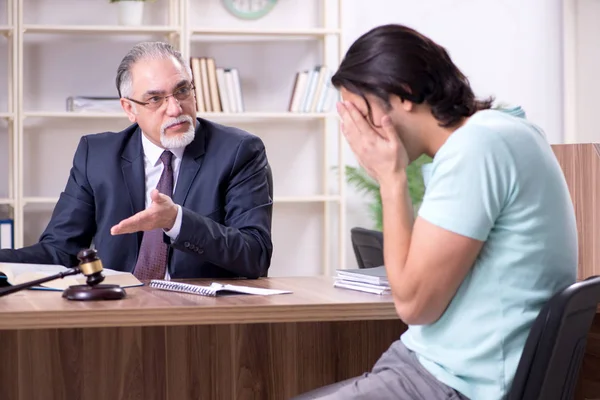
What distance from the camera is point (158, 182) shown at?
255 centimetres

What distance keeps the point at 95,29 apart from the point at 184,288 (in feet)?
9.97

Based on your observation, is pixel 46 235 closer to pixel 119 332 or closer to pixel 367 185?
pixel 119 332

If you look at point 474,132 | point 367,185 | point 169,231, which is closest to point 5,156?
point 367,185

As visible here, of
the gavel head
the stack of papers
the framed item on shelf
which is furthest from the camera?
the framed item on shelf

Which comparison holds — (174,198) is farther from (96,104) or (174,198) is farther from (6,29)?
(6,29)

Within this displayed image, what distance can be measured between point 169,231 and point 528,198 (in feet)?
3.50

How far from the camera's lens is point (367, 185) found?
4930mm

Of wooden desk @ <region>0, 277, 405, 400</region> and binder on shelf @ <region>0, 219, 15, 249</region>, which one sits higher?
binder on shelf @ <region>0, 219, 15, 249</region>

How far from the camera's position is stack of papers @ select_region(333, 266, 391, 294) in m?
1.92

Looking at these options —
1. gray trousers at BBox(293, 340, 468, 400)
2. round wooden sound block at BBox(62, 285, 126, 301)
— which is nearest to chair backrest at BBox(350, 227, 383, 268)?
round wooden sound block at BBox(62, 285, 126, 301)

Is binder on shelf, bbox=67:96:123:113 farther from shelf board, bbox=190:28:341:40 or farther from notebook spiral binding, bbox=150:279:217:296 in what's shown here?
notebook spiral binding, bbox=150:279:217:296

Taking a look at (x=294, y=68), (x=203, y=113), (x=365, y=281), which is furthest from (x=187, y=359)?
(x=294, y=68)

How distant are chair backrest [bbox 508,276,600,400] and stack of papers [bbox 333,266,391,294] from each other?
617 mm

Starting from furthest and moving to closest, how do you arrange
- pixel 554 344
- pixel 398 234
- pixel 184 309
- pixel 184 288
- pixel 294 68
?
pixel 294 68
pixel 184 288
pixel 184 309
pixel 398 234
pixel 554 344
